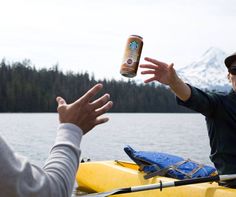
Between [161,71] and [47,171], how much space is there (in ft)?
8.35

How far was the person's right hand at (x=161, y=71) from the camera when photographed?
4.06 meters

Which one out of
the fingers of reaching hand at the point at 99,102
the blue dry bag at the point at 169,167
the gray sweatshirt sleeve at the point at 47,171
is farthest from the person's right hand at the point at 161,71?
the blue dry bag at the point at 169,167

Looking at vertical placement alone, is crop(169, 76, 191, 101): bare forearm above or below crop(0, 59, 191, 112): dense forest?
above

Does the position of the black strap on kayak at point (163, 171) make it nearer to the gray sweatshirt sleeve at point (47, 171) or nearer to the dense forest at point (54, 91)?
the gray sweatshirt sleeve at point (47, 171)

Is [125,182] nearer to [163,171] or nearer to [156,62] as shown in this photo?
[163,171]

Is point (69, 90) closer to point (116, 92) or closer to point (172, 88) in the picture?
point (116, 92)

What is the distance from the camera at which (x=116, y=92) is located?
323 ft

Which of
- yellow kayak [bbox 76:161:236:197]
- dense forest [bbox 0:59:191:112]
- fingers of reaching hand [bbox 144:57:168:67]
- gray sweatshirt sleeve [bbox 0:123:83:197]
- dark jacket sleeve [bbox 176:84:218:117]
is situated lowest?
dense forest [bbox 0:59:191:112]

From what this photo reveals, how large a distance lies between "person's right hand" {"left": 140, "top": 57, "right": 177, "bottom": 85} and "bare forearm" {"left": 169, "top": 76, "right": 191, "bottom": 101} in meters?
0.05

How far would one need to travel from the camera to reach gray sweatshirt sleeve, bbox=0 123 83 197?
1.53m

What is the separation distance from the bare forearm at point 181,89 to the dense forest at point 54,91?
3040 inches

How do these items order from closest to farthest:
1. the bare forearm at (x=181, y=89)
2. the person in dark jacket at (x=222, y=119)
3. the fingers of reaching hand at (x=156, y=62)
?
the fingers of reaching hand at (x=156, y=62)
the bare forearm at (x=181, y=89)
the person in dark jacket at (x=222, y=119)

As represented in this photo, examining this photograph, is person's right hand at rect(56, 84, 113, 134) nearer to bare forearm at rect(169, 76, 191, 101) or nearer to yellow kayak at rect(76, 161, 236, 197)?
bare forearm at rect(169, 76, 191, 101)

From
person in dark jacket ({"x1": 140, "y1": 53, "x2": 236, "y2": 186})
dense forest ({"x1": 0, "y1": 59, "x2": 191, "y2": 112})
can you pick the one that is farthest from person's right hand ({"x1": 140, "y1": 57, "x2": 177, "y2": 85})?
dense forest ({"x1": 0, "y1": 59, "x2": 191, "y2": 112})
